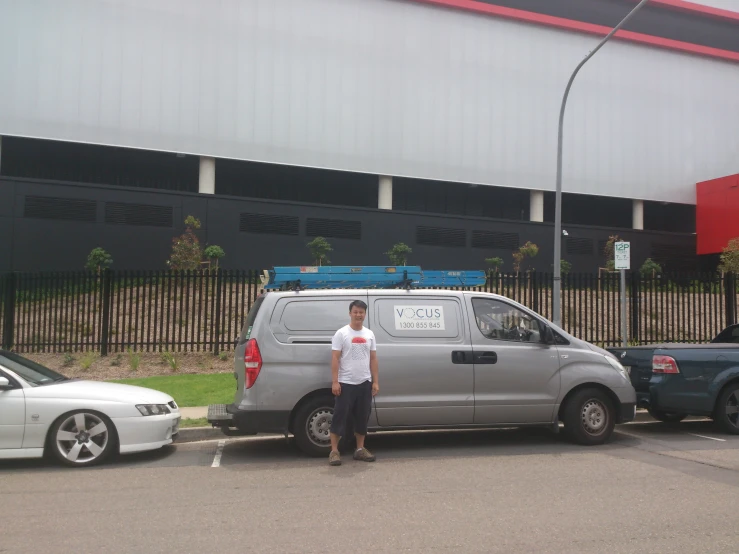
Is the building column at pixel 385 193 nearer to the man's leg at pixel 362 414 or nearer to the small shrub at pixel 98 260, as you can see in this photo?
the small shrub at pixel 98 260

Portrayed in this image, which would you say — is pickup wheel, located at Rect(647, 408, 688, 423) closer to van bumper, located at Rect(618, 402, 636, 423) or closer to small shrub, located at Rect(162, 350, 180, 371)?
van bumper, located at Rect(618, 402, 636, 423)

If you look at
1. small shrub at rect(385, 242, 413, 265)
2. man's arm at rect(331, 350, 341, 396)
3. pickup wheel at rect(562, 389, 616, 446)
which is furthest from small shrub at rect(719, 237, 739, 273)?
man's arm at rect(331, 350, 341, 396)

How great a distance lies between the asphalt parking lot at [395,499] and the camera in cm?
460

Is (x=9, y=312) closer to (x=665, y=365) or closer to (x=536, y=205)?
(x=665, y=365)

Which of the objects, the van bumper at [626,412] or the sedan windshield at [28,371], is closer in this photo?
the sedan windshield at [28,371]

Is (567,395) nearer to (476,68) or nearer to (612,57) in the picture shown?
(476,68)

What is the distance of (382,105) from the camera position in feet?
98.0

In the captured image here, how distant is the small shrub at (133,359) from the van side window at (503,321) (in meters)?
8.12

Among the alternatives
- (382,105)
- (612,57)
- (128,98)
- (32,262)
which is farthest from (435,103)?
(32,262)

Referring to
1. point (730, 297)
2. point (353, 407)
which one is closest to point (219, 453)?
point (353, 407)

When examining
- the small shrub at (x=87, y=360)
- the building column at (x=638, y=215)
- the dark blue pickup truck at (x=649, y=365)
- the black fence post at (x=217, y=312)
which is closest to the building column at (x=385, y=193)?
the building column at (x=638, y=215)

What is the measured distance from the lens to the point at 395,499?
564 cm

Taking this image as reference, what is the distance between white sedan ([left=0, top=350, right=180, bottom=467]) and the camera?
688 cm

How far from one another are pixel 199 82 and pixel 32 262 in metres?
9.92
